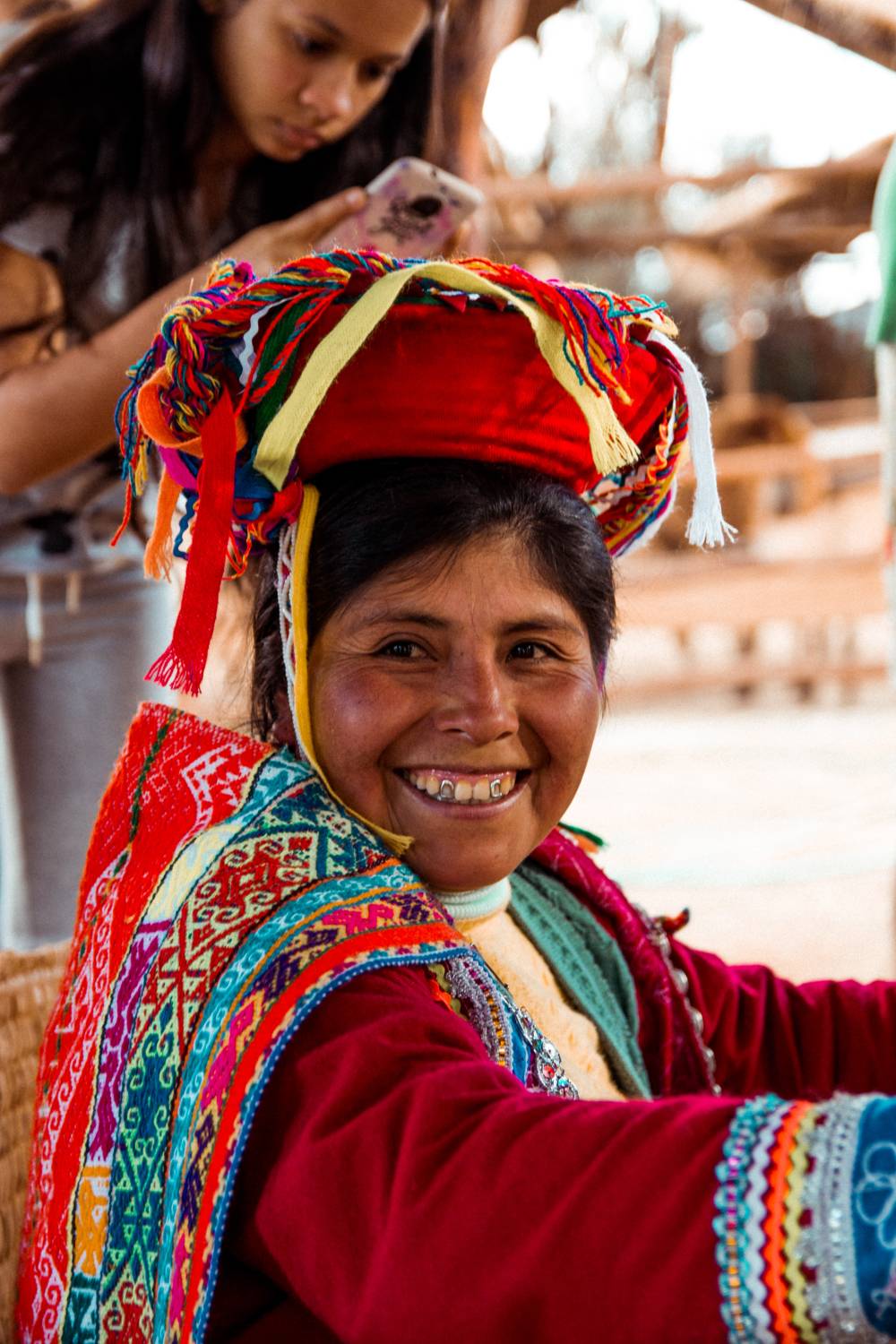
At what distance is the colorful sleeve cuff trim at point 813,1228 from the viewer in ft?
2.63

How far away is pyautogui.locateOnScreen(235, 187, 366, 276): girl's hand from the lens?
1.89m

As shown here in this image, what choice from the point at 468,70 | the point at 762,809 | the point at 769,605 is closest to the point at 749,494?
the point at 769,605

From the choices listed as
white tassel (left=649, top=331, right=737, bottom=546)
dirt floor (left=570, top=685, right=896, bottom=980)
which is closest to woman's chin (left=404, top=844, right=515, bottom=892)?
white tassel (left=649, top=331, right=737, bottom=546)

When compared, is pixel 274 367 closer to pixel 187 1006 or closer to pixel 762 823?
pixel 187 1006

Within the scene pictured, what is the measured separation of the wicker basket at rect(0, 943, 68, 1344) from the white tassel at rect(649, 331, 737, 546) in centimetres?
88

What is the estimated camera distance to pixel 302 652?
4.24 feet

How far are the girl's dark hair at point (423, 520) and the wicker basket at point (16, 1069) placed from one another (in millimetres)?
601

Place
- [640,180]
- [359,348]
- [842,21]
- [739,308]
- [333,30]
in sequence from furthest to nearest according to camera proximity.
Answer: [739,308], [640,180], [842,21], [333,30], [359,348]

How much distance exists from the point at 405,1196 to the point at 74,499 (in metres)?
1.53

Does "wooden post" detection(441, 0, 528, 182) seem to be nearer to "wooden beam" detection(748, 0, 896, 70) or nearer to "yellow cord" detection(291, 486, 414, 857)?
"yellow cord" detection(291, 486, 414, 857)

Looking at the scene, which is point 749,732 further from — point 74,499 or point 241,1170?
point 241,1170

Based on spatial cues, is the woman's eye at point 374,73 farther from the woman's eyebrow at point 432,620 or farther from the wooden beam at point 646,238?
the wooden beam at point 646,238

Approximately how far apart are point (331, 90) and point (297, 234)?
0.95 ft

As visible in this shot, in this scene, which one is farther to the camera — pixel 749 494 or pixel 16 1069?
pixel 749 494
